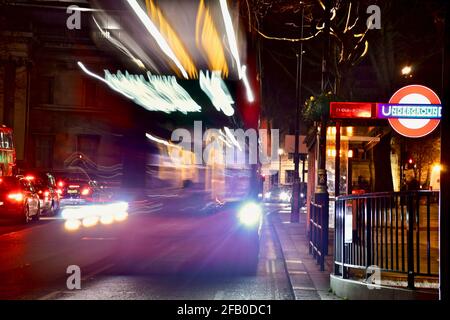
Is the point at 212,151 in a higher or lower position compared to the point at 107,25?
lower

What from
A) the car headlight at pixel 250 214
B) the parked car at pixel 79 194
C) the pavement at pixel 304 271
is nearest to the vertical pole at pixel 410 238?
the pavement at pixel 304 271

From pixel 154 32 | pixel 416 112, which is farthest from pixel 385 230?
pixel 154 32

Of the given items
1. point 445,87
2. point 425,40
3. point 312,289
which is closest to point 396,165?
point 425,40

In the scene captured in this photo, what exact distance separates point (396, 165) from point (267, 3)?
1064 centimetres

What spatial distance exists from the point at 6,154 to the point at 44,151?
812 inches

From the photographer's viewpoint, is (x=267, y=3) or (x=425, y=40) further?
(x=425, y=40)

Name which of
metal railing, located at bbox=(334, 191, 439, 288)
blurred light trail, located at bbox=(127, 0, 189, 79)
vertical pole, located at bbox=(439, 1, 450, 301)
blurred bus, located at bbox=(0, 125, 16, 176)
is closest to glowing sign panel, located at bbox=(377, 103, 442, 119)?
metal railing, located at bbox=(334, 191, 439, 288)

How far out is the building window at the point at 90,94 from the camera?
52184 mm

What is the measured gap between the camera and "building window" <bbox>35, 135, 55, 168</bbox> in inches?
2010

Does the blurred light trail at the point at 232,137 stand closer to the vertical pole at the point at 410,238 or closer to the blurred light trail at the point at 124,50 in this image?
the blurred light trail at the point at 124,50

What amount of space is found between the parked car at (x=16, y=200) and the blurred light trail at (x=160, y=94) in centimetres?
601

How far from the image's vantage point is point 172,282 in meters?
10.5

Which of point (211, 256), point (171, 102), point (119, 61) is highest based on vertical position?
point (119, 61)

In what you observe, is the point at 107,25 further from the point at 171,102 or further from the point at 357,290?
the point at 357,290
